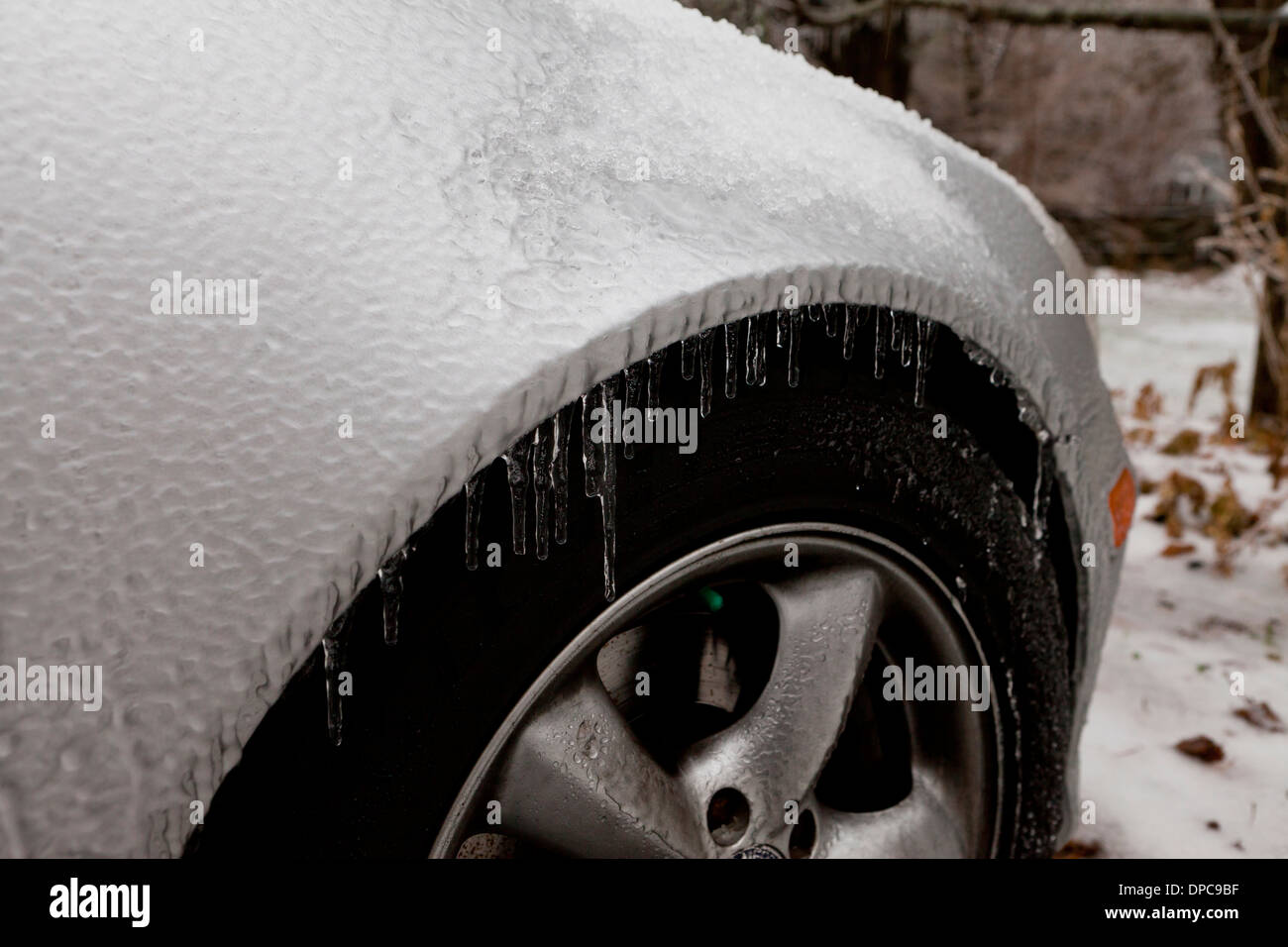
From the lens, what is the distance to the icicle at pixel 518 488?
0.83 metres

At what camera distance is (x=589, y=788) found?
0.99m

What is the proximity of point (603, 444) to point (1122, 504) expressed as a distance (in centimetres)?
102

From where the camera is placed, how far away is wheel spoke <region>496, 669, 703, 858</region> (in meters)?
0.94

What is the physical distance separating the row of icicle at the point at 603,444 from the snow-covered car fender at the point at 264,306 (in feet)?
0.11

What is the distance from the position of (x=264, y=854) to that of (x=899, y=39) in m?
4.12

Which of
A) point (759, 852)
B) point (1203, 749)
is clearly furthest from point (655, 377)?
point (1203, 749)

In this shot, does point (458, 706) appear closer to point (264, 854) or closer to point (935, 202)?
point (264, 854)

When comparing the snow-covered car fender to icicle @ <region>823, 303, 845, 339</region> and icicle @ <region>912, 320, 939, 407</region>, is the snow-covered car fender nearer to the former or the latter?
icicle @ <region>823, 303, 845, 339</region>

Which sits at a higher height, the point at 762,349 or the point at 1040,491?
the point at 762,349

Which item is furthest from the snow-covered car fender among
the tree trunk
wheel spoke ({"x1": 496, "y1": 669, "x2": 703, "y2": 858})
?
the tree trunk

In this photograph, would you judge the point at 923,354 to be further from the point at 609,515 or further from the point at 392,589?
the point at 392,589

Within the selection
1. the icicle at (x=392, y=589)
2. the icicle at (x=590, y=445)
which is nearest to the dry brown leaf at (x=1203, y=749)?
the icicle at (x=590, y=445)

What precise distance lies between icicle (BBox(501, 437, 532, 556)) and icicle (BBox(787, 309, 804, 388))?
1.13ft
